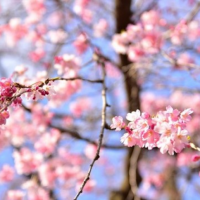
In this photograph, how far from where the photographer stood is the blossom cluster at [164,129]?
62.4 inches

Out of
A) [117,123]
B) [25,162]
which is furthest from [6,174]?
[117,123]

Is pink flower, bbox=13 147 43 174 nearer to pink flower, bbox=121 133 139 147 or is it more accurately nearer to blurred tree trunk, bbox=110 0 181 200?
blurred tree trunk, bbox=110 0 181 200

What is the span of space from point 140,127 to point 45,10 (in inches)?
174

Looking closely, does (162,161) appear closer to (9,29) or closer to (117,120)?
(9,29)

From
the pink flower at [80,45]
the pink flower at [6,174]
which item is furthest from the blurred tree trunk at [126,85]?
the pink flower at [6,174]

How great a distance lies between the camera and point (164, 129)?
1.59 metres

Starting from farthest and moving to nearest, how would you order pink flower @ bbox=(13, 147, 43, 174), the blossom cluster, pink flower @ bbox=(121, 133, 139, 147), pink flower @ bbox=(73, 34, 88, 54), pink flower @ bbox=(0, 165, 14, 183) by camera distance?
pink flower @ bbox=(73, 34, 88, 54) < pink flower @ bbox=(0, 165, 14, 183) < pink flower @ bbox=(13, 147, 43, 174) < pink flower @ bbox=(121, 133, 139, 147) < the blossom cluster

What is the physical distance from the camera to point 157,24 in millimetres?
4664

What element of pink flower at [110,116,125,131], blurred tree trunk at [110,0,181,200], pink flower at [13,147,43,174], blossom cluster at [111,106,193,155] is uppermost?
blurred tree trunk at [110,0,181,200]

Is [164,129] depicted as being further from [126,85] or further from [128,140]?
[126,85]

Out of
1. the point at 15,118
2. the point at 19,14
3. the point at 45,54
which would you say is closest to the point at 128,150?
the point at 15,118

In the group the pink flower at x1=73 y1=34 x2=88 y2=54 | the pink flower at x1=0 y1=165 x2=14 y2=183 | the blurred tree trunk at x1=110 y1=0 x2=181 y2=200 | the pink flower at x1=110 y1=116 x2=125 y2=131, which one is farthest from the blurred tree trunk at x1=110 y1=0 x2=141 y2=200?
the pink flower at x1=110 y1=116 x2=125 y2=131

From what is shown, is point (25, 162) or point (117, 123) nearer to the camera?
point (117, 123)

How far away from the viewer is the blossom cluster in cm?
158
